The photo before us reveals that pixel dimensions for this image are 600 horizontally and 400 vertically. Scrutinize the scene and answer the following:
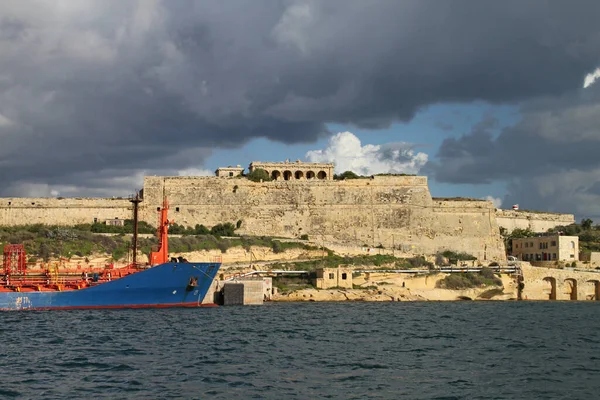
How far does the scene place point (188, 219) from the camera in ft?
196

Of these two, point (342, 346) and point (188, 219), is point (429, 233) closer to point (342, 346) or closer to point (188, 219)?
point (188, 219)

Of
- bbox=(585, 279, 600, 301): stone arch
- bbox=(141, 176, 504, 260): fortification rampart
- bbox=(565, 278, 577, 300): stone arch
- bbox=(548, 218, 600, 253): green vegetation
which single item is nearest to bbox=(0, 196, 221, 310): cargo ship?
bbox=(141, 176, 504, 260): fortification rampart

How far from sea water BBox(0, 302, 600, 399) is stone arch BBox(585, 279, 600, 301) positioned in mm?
16887

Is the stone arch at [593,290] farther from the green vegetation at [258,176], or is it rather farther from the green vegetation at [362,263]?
the green vegetation at [258,176]

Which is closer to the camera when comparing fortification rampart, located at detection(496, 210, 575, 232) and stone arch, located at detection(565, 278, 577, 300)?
stone arch, located at detection(565, 278, 577, 300)

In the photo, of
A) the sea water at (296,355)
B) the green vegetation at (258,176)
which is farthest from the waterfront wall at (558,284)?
the green vegetation at (258,176)

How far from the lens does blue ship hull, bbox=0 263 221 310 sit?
34156mm

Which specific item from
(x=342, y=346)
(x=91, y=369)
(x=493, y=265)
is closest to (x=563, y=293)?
(x=493, y=265)

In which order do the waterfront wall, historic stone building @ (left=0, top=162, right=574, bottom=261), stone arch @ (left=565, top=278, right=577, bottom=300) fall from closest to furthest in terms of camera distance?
1. the waterfront wall
2. stone arch @ (left=565, top=278, right=577, bottom=300)
3. historic stone building @ (left=0, top=162, right=574, bottom=261)

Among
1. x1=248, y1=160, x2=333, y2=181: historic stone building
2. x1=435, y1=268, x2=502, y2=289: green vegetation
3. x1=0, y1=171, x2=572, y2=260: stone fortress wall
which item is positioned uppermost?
x1=248, y1=160, x2=333, y2=181: historic stone building

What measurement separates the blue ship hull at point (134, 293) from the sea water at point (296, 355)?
1378mm

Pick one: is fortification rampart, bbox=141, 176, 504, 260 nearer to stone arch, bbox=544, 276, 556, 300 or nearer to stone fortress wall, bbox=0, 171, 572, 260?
stone fortress wall, bbox=0, 171, 572, 260

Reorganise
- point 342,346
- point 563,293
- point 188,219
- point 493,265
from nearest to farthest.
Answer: point 342,346 → point 563,293 → point 493,265 → point 188,219

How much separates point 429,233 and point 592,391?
4495 centimetres
